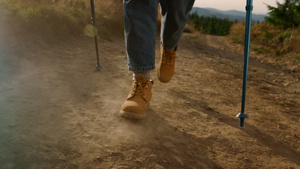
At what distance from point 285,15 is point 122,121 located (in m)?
8.74

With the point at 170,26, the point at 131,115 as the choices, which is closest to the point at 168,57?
the point at 170,26

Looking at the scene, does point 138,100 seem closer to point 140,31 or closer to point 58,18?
point 140,31

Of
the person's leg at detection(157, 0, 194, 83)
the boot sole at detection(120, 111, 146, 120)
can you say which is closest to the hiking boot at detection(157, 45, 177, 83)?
the person's leg at detection(157, 0, 194, 83)

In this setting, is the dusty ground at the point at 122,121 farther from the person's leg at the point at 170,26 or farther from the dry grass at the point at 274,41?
the dry grass at the point at 274,41

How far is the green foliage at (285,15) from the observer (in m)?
7.90

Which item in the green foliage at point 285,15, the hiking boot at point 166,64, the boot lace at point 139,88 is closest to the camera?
the boot lace at point 139,88

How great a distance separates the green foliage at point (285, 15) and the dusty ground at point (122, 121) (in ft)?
19.7

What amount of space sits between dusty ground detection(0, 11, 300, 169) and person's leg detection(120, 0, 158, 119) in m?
0.11

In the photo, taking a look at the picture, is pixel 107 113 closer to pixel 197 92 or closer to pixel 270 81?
pixel 197 92

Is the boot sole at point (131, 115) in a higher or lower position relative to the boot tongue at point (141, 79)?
lower

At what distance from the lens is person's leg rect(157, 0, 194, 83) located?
190 cm

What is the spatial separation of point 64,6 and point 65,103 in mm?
4010

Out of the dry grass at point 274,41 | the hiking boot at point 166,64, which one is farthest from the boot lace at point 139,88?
the dry grass at point 274,41

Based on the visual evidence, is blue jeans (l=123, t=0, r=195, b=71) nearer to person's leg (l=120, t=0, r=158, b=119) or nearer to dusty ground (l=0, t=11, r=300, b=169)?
person's leg (l=120, t=0, r=158, b=119)
